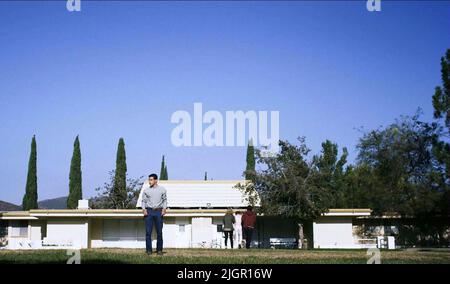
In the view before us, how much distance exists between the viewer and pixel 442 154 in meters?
31.8

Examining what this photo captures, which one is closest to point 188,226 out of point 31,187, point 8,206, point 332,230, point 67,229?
point 67,229

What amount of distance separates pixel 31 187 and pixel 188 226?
1017 inches

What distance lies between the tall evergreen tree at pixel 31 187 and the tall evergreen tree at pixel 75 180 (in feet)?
13.4

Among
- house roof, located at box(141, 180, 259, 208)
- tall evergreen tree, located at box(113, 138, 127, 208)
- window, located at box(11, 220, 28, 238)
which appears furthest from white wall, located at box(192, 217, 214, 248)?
tall evergreen tree, located at box(113, 138, 127, 208)

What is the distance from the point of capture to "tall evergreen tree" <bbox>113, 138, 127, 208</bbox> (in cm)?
5952

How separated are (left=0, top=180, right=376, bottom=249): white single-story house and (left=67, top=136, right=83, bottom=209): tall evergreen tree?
54.8ft

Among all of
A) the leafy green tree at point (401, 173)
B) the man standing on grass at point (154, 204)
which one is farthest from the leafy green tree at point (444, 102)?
the man standing on grass at point (154, 204)

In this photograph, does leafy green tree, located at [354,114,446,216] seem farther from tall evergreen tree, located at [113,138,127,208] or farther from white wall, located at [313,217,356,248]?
tall evergreen tree, located at [113,138,127,208]

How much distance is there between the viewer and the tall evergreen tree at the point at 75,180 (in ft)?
184

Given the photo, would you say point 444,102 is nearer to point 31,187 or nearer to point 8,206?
point 31,187
